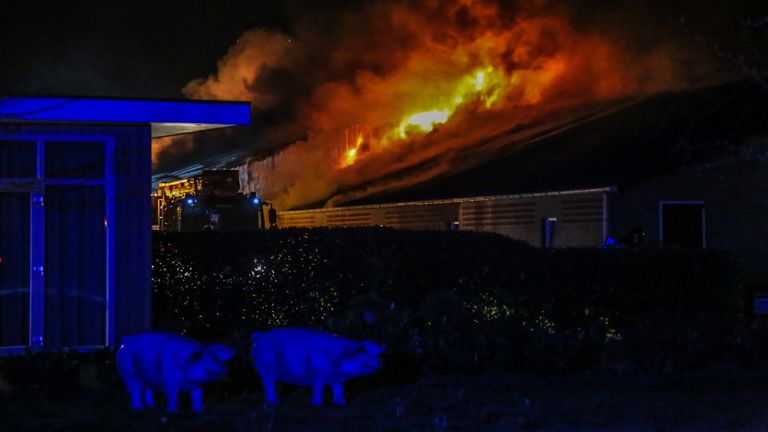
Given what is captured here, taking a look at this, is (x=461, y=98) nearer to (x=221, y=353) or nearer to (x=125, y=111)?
(x=125, y=111)

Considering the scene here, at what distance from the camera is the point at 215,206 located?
2623 centimetres

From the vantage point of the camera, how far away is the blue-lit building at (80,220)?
12.2 meters

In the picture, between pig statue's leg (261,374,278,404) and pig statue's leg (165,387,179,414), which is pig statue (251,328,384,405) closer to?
pig statue's leg (261,374,278,404)

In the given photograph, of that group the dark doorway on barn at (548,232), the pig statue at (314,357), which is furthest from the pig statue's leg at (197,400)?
the dark doorway on barn at (548,232)

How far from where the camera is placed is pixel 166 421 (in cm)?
912

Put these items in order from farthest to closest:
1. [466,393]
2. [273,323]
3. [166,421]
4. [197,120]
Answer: [273,323] < [197,120] < [466,393] < [166,421]

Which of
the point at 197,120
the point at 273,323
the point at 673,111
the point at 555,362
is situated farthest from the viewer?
the point at 673,111

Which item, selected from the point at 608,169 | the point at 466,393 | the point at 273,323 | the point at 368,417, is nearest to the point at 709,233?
the point at 608,169

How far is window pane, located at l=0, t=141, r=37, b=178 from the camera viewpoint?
481 inches

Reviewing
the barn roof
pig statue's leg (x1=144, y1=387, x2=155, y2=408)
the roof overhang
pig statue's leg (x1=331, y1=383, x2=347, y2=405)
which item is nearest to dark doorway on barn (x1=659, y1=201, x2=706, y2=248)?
the barn roof

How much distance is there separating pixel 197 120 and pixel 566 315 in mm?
5540

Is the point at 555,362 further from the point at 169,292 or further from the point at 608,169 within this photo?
the point at 608,169

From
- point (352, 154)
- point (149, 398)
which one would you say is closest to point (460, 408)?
point (149, 398)

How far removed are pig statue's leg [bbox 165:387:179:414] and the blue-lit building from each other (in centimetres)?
318
